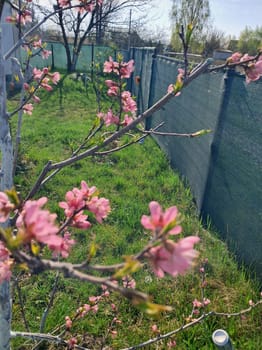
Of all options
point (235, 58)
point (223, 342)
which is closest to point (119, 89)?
point (235, 58)

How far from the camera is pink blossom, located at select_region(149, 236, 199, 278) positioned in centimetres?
60

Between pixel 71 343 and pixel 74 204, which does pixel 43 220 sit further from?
pixel 71 343

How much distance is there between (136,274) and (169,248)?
2446mm

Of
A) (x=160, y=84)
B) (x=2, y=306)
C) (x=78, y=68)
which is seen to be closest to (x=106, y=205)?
(x=2, y=306)

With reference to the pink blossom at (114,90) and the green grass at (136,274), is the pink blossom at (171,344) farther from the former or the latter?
the pink blossom at (114,90)

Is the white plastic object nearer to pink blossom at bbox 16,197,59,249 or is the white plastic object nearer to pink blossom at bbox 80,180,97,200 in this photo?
pink blossom at bbox 80,180,97,200

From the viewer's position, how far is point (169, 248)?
0.61 m

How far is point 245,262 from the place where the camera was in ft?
9.61

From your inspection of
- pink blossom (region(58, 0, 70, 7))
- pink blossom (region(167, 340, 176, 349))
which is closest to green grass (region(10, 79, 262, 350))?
pink blossom (region(167, 340, 176, 349))

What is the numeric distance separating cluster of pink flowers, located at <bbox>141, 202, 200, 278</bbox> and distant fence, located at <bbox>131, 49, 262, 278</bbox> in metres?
2.23

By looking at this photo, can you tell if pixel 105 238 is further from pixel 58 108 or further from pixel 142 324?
pixel 58 108

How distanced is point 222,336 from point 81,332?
1105 mm

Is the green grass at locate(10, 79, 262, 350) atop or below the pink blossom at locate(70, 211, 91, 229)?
below

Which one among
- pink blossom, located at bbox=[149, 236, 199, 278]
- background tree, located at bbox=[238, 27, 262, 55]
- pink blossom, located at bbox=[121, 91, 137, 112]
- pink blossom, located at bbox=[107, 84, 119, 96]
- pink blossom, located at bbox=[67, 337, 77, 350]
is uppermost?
background tree, located at bbox=[238, 27, 262, 55]
